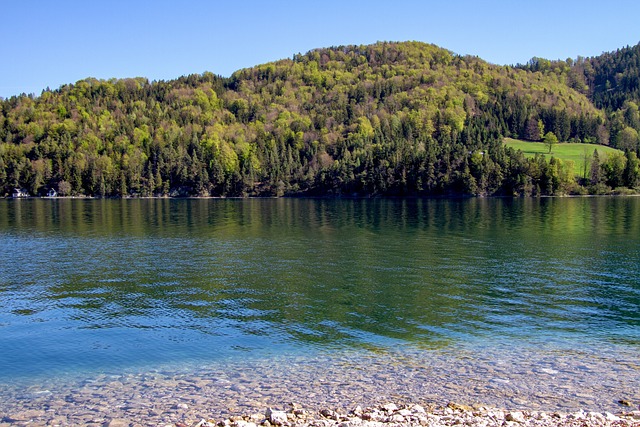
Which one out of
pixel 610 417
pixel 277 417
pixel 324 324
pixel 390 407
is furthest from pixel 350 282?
pixel 610 417

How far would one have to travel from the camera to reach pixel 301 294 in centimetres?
3203

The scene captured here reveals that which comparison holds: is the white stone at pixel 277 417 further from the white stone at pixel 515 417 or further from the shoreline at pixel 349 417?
the white stone at pixel 515 417

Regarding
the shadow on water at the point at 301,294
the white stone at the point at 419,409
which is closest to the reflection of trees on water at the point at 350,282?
the shadow on water at the point at 301,294

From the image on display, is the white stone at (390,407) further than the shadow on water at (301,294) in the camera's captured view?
No

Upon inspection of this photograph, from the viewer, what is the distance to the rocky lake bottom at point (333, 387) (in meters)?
15.4

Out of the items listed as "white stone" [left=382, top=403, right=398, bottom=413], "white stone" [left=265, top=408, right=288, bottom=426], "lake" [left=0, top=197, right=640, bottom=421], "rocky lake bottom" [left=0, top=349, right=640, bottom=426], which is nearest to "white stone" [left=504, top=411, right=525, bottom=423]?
"rocky lake bottom" [left=0, top=349, right=640, bottom=426]

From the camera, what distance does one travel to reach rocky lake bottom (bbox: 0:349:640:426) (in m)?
15.4

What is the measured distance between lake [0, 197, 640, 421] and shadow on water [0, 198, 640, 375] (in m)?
0.14

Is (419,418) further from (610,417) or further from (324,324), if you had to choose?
(324,324)

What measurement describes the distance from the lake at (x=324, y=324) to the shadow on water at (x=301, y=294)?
0.14 metres

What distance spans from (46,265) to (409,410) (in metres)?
37.8

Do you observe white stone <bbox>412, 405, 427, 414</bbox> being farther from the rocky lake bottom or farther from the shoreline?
the rocky lake bottom

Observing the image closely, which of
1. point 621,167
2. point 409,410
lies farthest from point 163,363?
point 621,167

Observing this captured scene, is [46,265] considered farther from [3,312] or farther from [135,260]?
[3,312]
